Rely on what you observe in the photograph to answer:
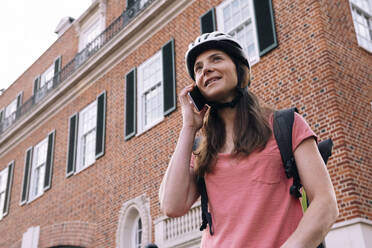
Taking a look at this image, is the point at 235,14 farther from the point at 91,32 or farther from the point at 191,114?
the point at 191,114

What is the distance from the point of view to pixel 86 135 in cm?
1573

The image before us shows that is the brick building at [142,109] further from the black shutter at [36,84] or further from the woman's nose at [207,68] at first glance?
the woman's nose at [207,68]

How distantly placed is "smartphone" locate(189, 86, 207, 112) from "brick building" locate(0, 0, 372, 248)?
605 cm

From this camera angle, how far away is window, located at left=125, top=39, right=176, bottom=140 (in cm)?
1223

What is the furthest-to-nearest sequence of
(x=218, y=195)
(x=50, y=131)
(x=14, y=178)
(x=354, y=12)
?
(x=14, y=178)
(x=50, y=131)
(x=354, y=12)
(x=218, y=195)

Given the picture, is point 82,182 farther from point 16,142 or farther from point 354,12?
point 354,12

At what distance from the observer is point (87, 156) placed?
15266 mm

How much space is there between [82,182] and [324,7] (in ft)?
30.2

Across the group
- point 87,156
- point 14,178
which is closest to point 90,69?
point 87,156

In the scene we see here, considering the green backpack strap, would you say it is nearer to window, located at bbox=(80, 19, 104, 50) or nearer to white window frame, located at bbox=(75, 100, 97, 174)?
white window frame, located at bbox=(75, 100, 97, 174)

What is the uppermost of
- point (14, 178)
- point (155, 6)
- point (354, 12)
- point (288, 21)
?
point (155, 6)

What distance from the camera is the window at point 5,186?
1903 cm

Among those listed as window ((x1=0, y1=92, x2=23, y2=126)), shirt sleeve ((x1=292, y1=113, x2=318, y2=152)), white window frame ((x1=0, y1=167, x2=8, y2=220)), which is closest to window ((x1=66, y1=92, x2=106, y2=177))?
white window frame ((x1=0, y1=167, x2=8, y2=220))

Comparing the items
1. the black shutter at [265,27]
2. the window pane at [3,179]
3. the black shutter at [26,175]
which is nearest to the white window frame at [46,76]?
the black shutter at [26,175]
